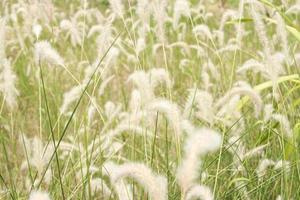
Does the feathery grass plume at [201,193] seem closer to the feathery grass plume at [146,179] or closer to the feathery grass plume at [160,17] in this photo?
the feathery grass plume at [146,179]

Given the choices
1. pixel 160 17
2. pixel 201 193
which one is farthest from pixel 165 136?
pixel 201 193

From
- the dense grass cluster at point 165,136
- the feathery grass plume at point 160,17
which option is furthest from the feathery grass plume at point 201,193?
the feathery grass plume at point 160,17

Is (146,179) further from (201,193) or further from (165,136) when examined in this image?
(165,136)

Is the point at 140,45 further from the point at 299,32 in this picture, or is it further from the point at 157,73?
the point at 299,32

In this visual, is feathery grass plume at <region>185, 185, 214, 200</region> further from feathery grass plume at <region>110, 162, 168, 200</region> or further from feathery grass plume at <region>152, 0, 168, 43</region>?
feathery grass plume at <region>152, 0, 168, 43</region>

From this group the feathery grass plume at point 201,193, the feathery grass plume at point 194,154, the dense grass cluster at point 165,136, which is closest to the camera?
the feathery grass plume at point 194,154

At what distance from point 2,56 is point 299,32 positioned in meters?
1.02

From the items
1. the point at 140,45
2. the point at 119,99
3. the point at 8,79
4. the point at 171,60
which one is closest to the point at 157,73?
the point at 140,45

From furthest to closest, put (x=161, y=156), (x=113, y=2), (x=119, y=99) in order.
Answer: (x=119, y=99) → (x=161, y=156) → (x=113, y=2)

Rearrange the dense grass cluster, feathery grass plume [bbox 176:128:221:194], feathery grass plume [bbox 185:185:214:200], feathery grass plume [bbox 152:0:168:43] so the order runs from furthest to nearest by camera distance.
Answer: feathery grass plume [bbox 152:0:168:43] < the dense grass cluster < feathery grass plume [bbox 185:185:214:200] < feathery grass plume [bbox 176:128:221:194]

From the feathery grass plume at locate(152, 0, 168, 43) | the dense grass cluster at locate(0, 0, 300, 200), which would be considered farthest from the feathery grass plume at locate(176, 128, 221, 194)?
the feathery grass plume at locate(152, 0, 168, 43)

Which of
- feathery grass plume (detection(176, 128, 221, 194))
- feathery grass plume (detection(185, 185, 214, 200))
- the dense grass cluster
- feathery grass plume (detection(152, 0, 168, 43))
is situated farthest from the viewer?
feathery grass plume (detection(152, 0, 168, 43))

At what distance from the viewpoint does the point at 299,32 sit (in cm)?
193

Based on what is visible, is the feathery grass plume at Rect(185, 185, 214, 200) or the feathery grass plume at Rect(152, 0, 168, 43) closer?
the feathery grass plume at Rect(185, 185, 214, 200)
